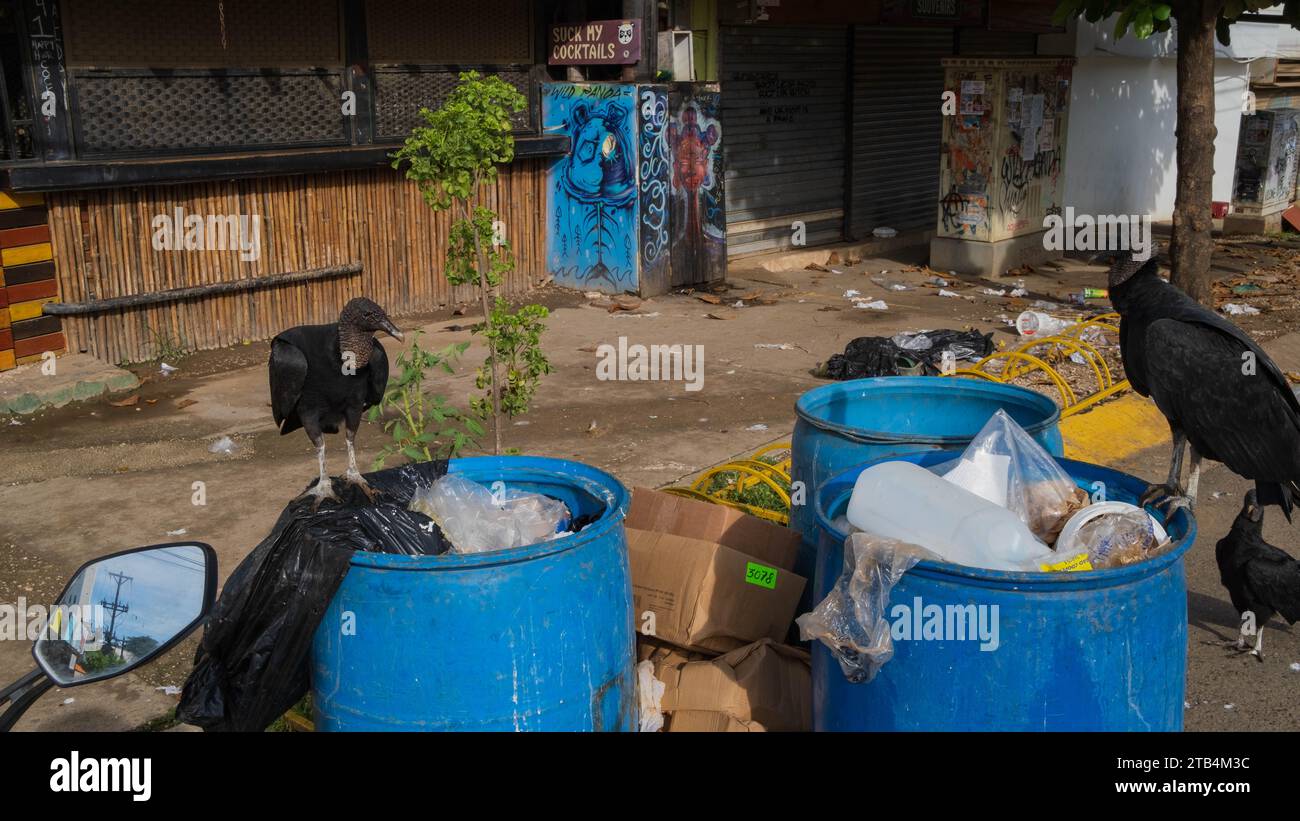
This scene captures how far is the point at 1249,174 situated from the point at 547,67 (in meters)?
11.6

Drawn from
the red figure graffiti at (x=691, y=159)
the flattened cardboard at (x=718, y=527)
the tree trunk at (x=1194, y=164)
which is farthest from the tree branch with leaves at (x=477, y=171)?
the red figure graffiti at (x=691, y=159)

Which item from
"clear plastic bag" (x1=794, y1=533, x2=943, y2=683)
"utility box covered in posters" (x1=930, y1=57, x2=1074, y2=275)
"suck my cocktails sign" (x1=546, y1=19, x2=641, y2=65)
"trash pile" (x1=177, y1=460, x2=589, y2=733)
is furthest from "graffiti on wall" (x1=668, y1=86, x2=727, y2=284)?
"clear plastic bag" (x1=794, y1=533, x2=943, y2=683)

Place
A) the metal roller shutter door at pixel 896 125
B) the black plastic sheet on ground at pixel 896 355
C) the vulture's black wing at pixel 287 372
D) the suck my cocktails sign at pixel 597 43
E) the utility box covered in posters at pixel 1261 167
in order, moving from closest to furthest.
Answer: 1. the vulture's black wing at pixel 287 372
2. the black plastic sheet on ground at pixel 896 355
3. the suck my cocktails sign at pixel 597 43
4. the metal roller shutter door at pixel 896 125
5. the utility box covered in posters at pixel 1261 167

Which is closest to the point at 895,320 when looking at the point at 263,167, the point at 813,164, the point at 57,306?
the point at 813,164

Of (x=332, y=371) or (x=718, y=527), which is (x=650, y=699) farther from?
(x=332, y=371)

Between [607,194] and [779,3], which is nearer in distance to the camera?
[607,194]

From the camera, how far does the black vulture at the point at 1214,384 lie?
4.32 metres

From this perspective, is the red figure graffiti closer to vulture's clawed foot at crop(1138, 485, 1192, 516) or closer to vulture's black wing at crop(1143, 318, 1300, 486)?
vulture's black wing at crop(1143, 318, 1300, 486)

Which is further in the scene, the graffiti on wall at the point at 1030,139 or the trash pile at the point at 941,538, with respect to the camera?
the graffiti on wall at the point at 1030,139

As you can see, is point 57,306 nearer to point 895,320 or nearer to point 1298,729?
point 895,320

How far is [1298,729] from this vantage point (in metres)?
4.61

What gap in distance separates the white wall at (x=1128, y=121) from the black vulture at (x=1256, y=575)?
12.1m

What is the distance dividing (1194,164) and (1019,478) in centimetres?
821

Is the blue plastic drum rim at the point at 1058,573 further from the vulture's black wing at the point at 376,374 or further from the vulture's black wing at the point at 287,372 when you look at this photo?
the vulture's black wing at the point at 287,372
